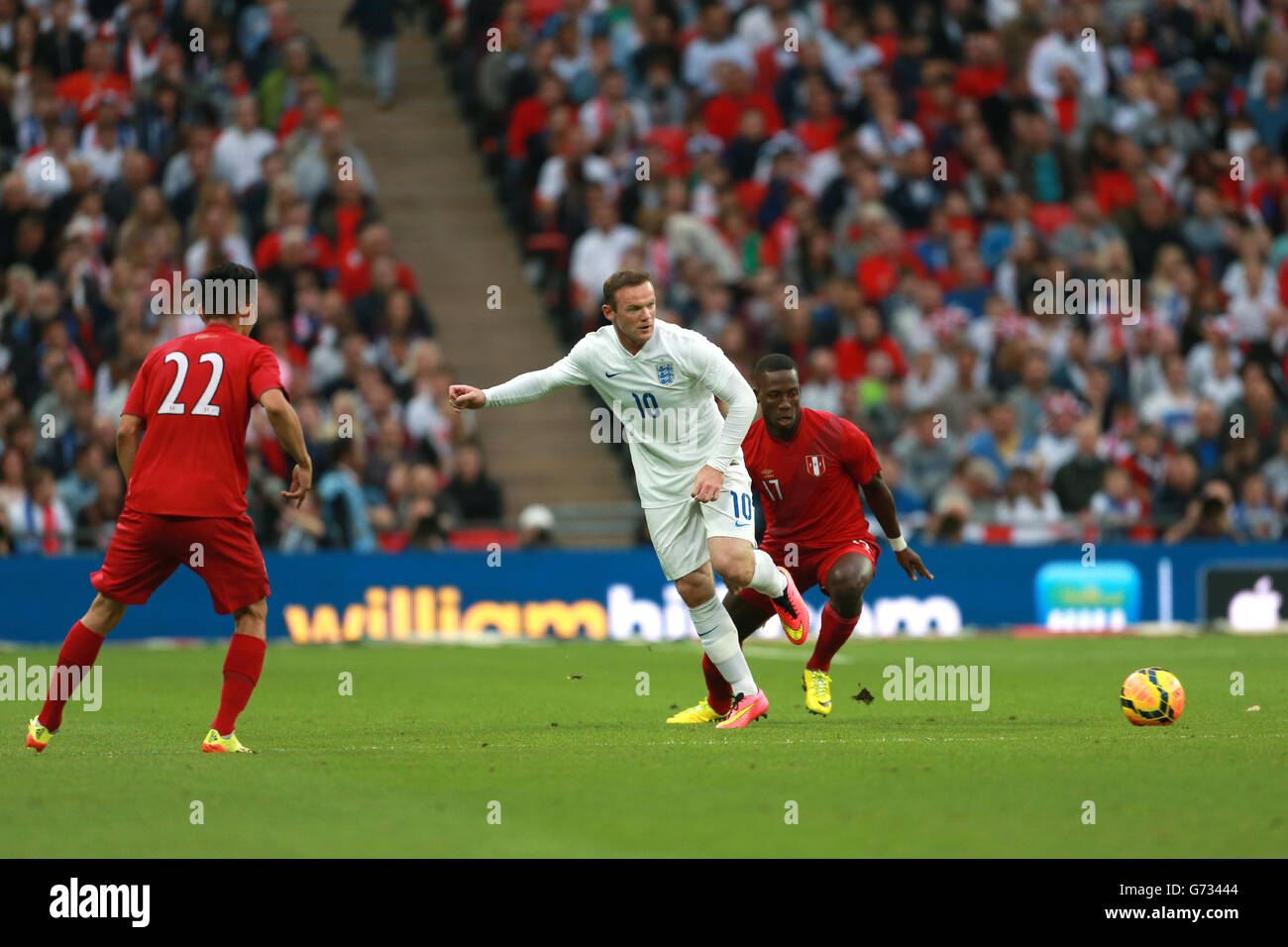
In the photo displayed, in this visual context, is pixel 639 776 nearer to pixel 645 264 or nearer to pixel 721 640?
pixel 721 640

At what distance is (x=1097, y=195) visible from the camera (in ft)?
79.2

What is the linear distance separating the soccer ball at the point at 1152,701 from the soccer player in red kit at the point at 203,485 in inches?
185

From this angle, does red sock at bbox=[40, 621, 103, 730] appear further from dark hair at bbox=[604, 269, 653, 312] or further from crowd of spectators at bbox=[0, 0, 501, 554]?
crowd of spectators at bbox=[0, 0, 501, 554]

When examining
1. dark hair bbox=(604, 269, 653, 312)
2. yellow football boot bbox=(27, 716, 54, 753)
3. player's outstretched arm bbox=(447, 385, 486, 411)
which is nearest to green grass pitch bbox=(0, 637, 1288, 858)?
yellow football boot bbox=(27, 716, 54, 753)

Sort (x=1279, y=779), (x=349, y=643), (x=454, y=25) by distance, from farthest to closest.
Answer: (x=454, y=25), (x=349, y=643), (x=1279, y=779)

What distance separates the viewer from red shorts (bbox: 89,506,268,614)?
948 centimetres

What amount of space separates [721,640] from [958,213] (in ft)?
45.6

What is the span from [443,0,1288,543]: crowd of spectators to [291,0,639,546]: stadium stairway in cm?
61

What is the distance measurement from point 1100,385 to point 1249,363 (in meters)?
1.78

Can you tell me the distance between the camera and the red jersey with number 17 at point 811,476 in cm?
1196

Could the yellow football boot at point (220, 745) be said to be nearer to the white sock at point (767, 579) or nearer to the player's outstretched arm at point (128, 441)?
the player's outstretched arm at point (128, 441)

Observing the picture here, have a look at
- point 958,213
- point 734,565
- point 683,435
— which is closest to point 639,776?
point 734,565
